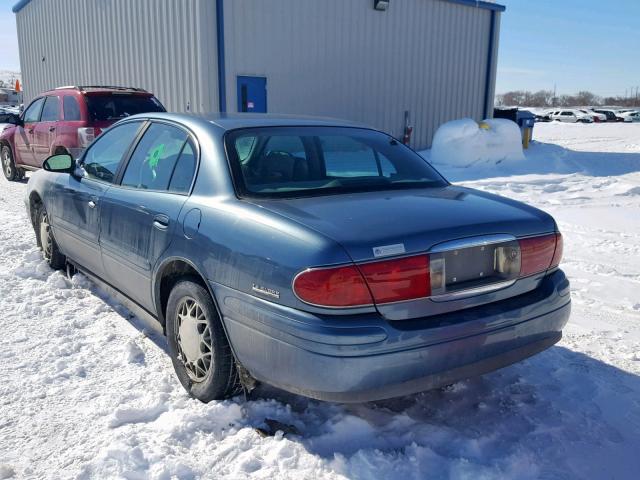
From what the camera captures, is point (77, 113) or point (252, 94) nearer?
point (77, 113)

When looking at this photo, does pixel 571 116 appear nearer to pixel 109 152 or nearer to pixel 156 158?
pixel 109 152

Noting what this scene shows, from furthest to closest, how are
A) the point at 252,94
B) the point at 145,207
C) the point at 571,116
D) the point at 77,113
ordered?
the point at 571,116 < the point at 252,94 < the point at 77,113 < the point at 145,207

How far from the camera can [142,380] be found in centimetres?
331

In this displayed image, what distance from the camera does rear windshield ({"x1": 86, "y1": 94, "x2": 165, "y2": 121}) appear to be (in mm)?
8742

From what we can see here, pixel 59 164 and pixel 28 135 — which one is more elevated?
pixel 59 164

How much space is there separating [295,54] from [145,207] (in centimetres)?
1117

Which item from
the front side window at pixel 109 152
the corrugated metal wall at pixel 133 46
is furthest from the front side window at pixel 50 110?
the front side window at pixel 109 152

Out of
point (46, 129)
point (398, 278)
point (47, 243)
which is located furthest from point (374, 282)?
point (46, 129)

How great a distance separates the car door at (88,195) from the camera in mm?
4035

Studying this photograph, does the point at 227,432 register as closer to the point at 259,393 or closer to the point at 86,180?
the point at 259,393

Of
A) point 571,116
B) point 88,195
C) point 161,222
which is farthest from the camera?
point 571,116

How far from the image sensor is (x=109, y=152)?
4.27 m

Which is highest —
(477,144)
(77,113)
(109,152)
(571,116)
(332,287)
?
(77,113)

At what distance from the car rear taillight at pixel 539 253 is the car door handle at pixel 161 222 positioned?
6.05 feet
